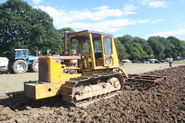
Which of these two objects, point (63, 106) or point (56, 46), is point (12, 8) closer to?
point (56, 46)

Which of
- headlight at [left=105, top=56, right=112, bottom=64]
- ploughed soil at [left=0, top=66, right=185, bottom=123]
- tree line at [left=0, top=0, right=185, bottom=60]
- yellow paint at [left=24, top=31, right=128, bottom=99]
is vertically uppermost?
tree line at [left=0, top=0, right=185, bottom=60]

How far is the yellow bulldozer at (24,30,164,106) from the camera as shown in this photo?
22.2 ft

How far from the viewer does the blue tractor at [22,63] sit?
1947 centimetres

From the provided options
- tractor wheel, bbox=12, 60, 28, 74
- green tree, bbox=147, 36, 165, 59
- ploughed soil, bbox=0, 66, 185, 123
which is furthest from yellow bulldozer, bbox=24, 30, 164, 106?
green tree, bbox=147, 36, 165, 59

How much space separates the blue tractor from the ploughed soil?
11963 millimetres

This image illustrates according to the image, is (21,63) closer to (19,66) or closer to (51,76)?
(19,66)

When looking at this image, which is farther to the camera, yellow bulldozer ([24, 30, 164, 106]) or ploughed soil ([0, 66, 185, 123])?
yellow bulldozer ([24, 30, 164, 106])

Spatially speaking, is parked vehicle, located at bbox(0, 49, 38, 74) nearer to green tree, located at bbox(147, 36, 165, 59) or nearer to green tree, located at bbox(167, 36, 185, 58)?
green tree, located at bbox(147, 36, 165, 59)

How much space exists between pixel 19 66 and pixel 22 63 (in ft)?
1.43

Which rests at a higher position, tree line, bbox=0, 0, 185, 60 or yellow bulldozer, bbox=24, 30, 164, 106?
tree line, bbox=0, 0, 185, 60

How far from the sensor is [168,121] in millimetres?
5453

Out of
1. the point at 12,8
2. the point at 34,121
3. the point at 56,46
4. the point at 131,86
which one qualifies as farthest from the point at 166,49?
the point at 34,121

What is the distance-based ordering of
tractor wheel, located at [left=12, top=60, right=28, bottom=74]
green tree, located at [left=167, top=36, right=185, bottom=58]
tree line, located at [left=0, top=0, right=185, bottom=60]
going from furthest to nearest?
green tree, located at [left=167, top=36, right=185, bottom=58]
tree line, located at [left=0, top=0, right=185, bottom=60]
tractor wheel, located at [left=12, top=60, right=28, bottom=74]

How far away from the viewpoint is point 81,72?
7898 mm
